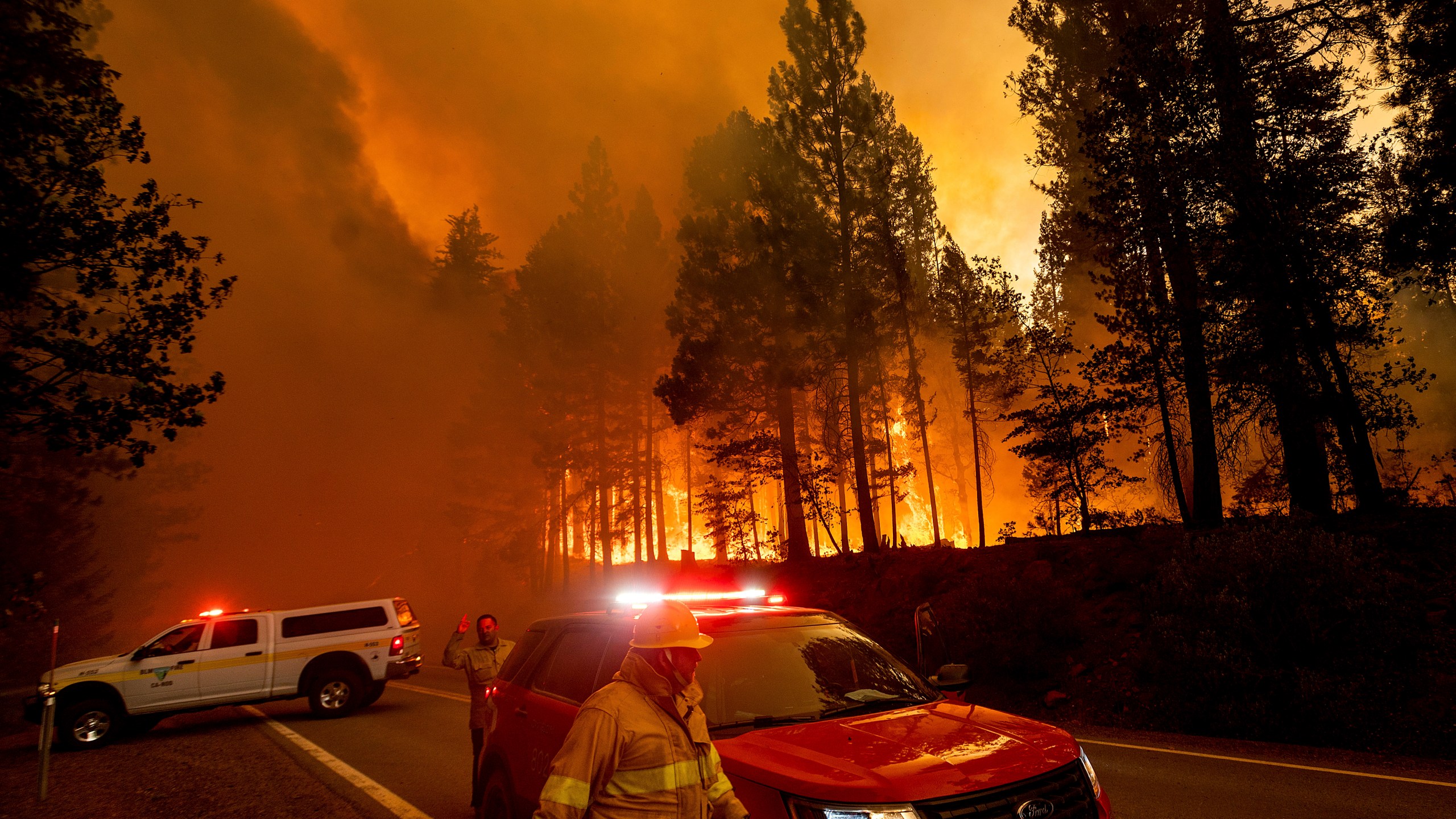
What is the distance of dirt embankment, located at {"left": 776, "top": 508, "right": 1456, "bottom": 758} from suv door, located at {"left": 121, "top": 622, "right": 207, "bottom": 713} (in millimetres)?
13750

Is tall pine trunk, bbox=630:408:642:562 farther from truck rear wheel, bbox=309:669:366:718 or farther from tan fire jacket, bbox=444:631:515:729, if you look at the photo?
→ tan fire jacket, bbox=444:631:515:729

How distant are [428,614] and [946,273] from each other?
127 feet

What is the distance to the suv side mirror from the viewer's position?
164 inches

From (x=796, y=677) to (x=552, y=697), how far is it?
4.89ft

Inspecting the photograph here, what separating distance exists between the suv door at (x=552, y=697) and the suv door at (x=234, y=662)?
12778mm

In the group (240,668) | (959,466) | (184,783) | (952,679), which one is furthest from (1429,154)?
(959,466)

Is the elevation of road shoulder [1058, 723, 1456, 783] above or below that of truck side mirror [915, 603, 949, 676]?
below

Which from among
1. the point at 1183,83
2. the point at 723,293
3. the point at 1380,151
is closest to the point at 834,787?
the point at 1183,83

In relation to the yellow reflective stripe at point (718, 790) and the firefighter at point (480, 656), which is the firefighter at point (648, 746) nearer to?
the yellow reflective stripe at point (718, 790)

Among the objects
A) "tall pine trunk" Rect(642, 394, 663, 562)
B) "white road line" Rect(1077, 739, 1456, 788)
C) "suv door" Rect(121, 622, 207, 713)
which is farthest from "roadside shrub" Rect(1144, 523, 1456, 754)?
"tall pine trunk" Rect(642, 394, 663, 562)

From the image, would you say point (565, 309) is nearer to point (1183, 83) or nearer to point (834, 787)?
point (1183, 83)

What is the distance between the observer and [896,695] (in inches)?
163

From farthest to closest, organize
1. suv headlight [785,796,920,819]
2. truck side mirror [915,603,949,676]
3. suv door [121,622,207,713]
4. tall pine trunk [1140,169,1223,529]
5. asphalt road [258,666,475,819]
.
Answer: tall pine trunk [1140,169,1223,529] < suv door [121,622,207,713] < asphalt road [258,666,475,819] < truck side mirror [915,603,949,676] < suv headlight [785,796,920,819]

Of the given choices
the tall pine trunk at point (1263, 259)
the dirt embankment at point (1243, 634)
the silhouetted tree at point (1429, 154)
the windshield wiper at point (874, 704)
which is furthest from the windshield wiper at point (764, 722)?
the silhouetted tree at point (1429, 154)
